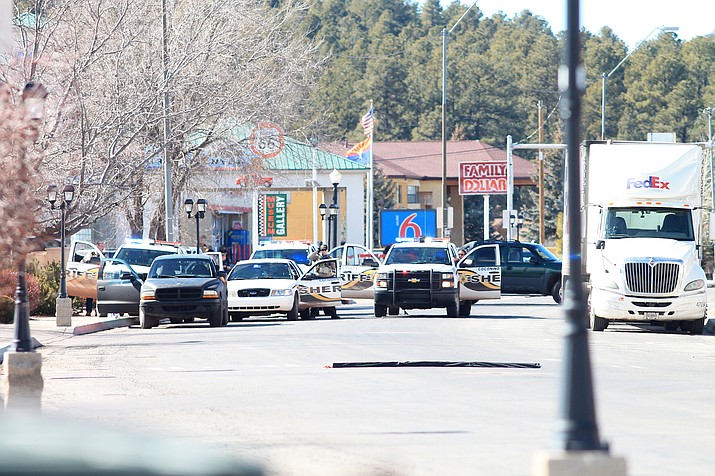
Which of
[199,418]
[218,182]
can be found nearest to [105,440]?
[199,418]

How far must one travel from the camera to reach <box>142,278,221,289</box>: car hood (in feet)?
88.8

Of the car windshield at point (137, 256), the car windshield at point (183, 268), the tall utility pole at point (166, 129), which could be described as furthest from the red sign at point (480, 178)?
the car windshield at point (183, 268)

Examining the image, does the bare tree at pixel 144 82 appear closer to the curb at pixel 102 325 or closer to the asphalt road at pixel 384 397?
the curb at pixel 102 325

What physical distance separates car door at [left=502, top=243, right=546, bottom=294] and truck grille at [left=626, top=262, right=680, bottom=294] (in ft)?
36.6

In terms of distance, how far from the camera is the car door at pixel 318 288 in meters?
30.9

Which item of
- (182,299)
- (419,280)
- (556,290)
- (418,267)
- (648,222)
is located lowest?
(556,290)

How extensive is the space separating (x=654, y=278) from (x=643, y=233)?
5.48 ft

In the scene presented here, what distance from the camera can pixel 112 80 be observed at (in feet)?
104

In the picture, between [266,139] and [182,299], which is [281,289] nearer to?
[182,299]

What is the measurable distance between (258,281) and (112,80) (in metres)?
6.94

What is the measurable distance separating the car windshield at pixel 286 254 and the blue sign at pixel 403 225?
44.7 ft

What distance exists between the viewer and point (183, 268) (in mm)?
28422

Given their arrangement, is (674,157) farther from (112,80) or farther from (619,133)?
(619,133)

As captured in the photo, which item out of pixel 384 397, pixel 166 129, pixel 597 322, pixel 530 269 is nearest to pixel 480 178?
pixel 530 269
